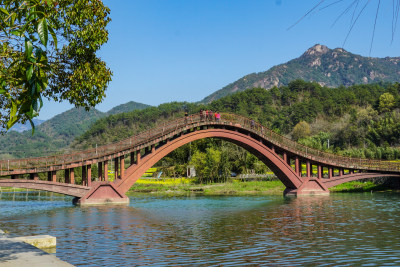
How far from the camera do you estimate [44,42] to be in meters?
Answer: 7.05

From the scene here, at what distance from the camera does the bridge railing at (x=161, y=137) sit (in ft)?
117

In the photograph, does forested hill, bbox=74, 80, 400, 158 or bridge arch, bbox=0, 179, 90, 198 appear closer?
bridge arch, bbox=0, 179, 90, 198

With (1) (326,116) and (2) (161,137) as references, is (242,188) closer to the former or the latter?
(2) (161,137)

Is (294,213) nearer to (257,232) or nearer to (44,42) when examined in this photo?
(257,232)

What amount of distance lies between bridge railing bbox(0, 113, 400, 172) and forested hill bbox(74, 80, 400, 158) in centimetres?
1788

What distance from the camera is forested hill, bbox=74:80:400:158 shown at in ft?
314

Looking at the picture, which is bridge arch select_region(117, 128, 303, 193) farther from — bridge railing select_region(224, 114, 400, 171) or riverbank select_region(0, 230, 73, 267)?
riverbank select_region(0, 230, 73, 267)

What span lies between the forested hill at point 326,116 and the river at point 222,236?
145 ft

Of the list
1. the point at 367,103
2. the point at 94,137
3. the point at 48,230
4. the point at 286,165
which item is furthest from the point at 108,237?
the point at 94,137

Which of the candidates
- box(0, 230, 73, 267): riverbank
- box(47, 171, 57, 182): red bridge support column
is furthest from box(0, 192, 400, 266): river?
box(47, 171, 57, 182): red bridge support column

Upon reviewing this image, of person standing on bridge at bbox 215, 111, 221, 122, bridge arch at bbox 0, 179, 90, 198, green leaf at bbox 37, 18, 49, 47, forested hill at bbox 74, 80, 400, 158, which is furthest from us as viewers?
forested hill at bbox 74, 80, 400, 158

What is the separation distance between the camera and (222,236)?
2100cm

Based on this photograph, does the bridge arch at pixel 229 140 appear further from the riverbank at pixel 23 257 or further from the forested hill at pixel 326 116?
the riverbank at pixel 23 257

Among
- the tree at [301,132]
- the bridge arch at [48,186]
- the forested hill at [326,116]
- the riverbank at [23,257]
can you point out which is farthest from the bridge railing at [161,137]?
the tree at [301,132]
